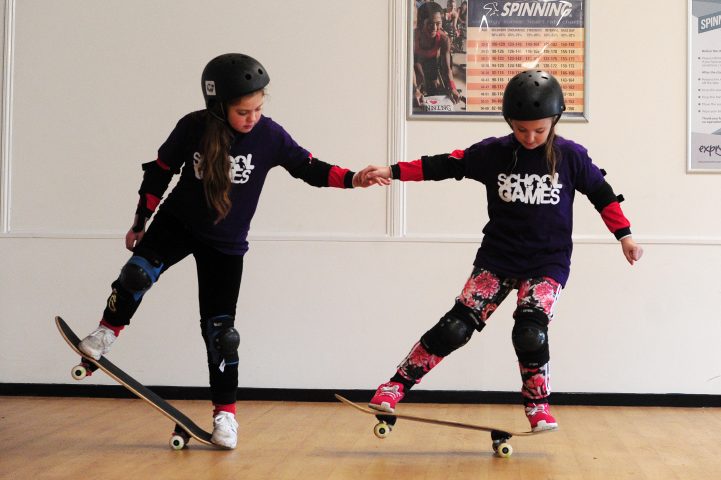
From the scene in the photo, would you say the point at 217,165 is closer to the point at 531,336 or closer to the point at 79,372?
the point at 79,372

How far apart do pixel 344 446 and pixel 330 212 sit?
1.60 meters

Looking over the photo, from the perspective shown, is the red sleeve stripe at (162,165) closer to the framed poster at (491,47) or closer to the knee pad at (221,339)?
the knee pad at (221,339)

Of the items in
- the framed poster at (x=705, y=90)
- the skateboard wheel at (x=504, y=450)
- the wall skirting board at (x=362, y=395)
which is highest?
the framed poster at (x=705, y=90)

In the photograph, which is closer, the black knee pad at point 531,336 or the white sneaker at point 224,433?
the black knee pad at point 531,336

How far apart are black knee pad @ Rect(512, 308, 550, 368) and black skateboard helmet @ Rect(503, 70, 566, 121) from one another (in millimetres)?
628

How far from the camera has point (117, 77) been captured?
4.48 meters

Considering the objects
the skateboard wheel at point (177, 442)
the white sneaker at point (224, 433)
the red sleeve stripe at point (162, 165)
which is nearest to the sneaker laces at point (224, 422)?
the white sneaker at point (224, 433)

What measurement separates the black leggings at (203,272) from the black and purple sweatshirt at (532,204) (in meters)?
0.86

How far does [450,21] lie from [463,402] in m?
1.86

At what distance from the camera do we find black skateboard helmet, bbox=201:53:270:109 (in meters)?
2.88

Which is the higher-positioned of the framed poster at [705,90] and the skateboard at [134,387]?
the framed poster at [705,90]

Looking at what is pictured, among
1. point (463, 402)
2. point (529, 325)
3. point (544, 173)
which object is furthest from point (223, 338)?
point (463, 402)

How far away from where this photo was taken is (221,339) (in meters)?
2.99

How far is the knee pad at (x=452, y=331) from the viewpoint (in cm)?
292
